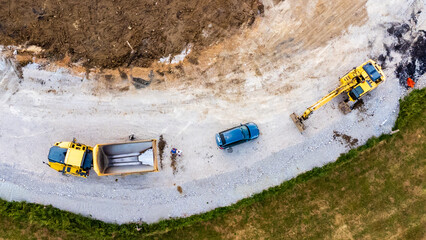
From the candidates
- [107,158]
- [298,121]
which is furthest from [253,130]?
[107,158]

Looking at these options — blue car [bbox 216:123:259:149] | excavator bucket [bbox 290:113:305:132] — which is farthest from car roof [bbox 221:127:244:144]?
excavator bucket [bbox 290:113:305:132]

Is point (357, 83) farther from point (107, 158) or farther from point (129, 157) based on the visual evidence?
point (107, 158)

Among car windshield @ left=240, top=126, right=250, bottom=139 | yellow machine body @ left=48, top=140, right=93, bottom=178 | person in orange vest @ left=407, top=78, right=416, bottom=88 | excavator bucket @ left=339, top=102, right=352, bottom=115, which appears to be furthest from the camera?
person in orange vest @ left=407, top=78, right=416, bottom=88

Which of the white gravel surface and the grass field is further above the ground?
the white gravel surface

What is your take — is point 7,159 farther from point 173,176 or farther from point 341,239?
point 341,239

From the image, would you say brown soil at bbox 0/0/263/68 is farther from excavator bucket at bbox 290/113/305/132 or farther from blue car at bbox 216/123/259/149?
excavator bucket at bbox 290/113/305/132

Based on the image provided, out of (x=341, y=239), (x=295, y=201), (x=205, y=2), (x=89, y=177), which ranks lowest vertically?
(x=341, y=239)

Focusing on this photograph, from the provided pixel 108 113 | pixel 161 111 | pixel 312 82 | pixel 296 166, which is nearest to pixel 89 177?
pixel 108 113
